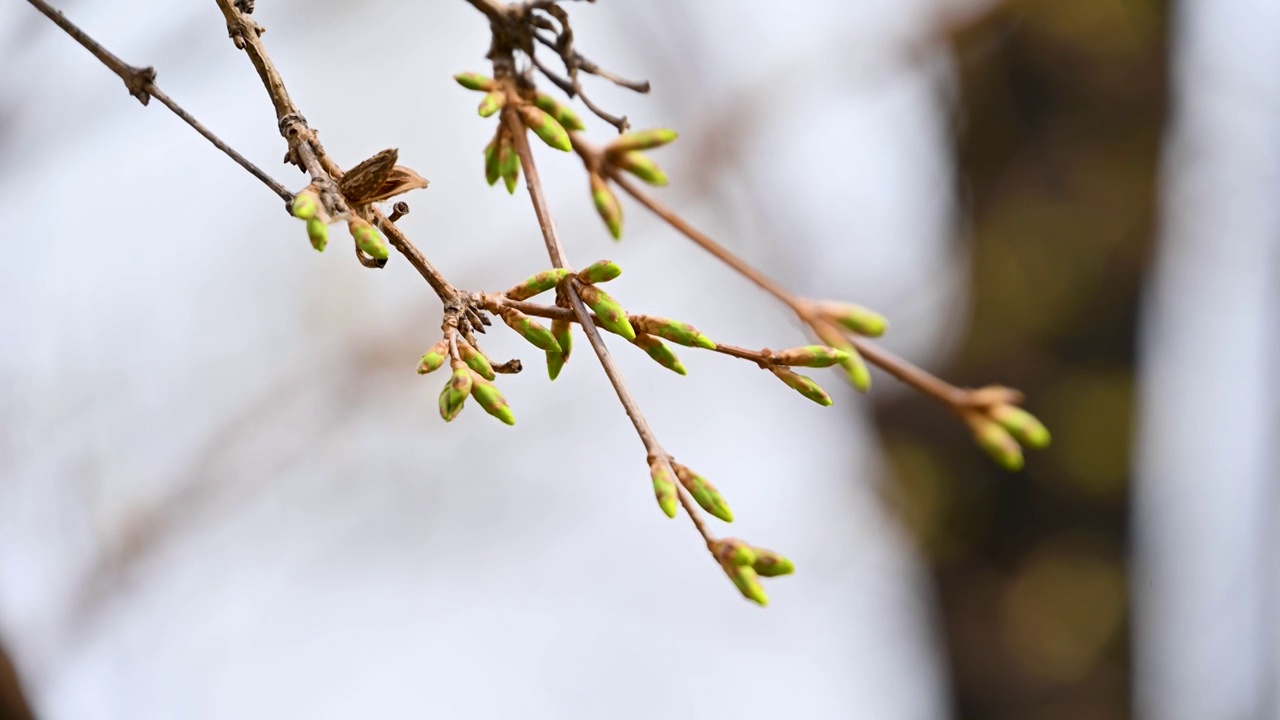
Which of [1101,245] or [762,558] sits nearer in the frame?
[762,558]

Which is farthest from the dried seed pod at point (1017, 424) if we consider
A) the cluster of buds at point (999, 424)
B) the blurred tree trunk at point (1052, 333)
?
the blurred tree trunk at point (1052, 333)

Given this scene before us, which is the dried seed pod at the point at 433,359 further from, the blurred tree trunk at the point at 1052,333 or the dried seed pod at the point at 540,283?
the blurred tree trunk at the point at 1052,333

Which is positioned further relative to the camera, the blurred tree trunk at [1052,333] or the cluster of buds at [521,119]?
the blurred tree trunk at [1052,333]

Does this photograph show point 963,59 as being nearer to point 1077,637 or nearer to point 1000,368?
point 1000,368

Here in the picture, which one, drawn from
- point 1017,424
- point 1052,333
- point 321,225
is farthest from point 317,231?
point 1052,333

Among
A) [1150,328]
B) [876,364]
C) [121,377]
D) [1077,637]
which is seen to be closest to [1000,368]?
[1150,328]

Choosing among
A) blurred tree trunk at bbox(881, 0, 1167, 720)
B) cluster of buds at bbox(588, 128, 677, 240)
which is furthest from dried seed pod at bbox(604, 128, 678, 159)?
blurred tree trunk at bbox(881, 0, 1167, 720)

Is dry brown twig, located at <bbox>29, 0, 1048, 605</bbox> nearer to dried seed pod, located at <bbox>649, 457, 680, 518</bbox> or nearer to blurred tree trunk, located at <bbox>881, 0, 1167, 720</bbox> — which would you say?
dried seed pod, located at <bbox>649, 457, 680, 518</bbox>

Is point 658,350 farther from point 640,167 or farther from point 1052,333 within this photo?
point 1052,333
